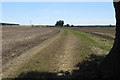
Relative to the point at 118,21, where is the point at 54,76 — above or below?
below

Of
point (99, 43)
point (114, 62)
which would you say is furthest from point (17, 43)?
point (114, 62)

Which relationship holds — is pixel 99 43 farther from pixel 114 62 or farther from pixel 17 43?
pixel 114 62

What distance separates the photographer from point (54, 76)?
8.72 m

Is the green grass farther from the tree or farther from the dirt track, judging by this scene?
the tree

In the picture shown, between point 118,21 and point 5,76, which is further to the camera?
point 5,76

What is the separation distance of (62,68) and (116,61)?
299 centimetres

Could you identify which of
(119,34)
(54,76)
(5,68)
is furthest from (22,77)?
(119,34)

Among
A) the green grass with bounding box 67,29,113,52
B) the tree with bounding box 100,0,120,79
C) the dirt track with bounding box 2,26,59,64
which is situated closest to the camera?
the tree with bounding box 100,0,120,79

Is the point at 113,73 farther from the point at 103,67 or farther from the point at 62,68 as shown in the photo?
the point at 62,68

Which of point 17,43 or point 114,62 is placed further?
point 17,43

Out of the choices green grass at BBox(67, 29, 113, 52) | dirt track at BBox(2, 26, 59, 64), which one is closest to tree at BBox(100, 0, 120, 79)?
dirt track at BBox(2, 26, 59, 64)

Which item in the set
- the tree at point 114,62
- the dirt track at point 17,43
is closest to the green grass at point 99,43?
the dirt track at point 17,43

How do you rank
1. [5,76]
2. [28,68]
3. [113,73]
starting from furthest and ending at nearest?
[28,68], [5,76], [113,73]

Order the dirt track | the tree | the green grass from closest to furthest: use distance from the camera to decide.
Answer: the tree
the dirt track
the green grass
